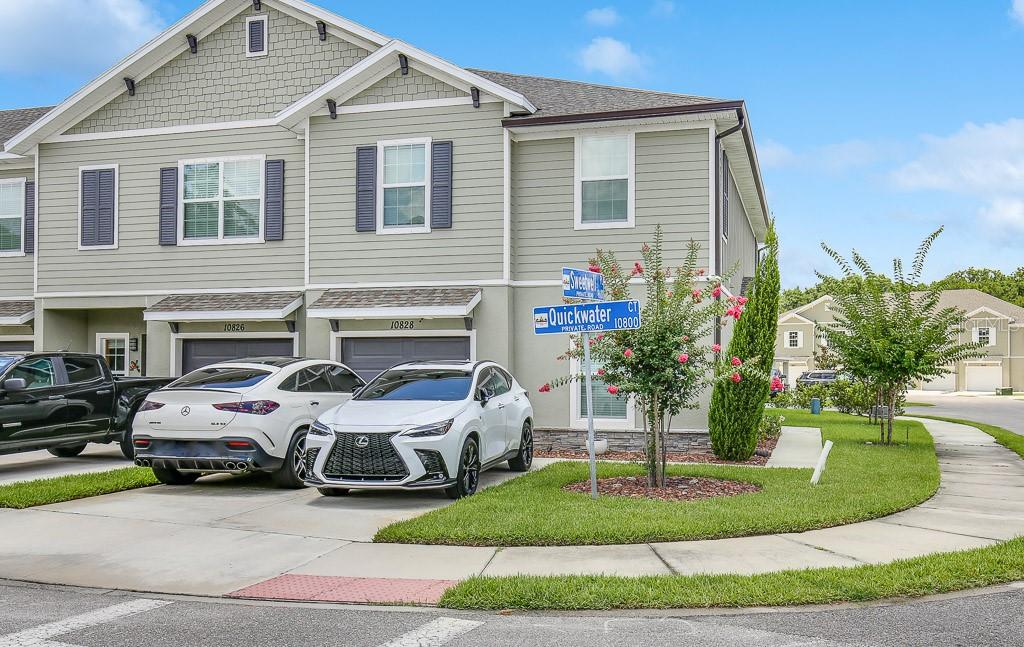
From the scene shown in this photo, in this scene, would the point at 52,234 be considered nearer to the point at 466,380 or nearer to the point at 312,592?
the point at 466,380

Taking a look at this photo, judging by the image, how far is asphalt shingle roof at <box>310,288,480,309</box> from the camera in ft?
51.1

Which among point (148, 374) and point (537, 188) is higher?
point (537, 188)

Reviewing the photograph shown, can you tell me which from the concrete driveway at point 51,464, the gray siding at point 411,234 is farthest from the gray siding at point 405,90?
the concrete driveway at point 51,464

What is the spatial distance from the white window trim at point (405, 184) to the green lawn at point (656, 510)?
5.68 metres

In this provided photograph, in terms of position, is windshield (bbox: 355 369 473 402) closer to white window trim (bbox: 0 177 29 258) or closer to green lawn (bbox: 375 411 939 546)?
green lawn (bbox: 375 411 939 546)

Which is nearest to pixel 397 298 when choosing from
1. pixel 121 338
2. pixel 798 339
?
pixel 121 338

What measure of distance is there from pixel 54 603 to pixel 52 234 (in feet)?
47.6

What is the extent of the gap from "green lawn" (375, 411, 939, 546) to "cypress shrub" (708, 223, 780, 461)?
1.42 m

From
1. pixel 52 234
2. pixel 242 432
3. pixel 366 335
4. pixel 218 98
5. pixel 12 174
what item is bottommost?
pixel 242 432

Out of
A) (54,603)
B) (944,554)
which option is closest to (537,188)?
(944,554)

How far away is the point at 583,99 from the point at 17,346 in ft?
45.1

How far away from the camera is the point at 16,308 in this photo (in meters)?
19.1

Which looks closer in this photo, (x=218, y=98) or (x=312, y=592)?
(x=312, y=592)

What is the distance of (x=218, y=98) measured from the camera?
18.0 metres
